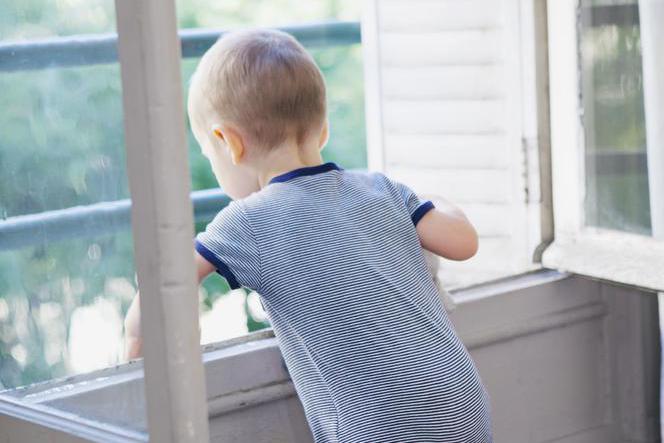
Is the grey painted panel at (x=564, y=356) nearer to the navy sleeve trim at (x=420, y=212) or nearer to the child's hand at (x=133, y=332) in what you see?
the navy sleeve trim at (x=420, y=212)

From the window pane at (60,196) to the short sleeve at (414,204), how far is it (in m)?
0.58

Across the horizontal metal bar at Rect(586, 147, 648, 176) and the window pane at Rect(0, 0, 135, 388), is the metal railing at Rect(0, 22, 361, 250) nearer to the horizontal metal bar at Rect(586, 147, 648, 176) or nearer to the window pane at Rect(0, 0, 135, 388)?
the window pane at Rect(0, 0, 135, 388)

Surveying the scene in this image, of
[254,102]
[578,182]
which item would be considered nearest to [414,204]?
[254,102]

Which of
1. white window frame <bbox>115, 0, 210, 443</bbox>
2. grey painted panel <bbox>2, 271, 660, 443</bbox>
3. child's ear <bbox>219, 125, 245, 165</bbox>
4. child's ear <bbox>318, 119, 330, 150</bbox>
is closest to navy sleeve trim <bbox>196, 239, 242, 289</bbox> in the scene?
child's ear <bbox>219, 125, 245, 165</bbox>

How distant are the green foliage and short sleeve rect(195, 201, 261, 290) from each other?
9.0 inches

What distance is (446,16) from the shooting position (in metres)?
2.71

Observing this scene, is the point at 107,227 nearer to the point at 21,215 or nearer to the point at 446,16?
the point at 21,215

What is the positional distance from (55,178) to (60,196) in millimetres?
24

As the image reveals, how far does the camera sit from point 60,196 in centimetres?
143

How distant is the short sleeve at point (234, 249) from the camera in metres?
1.64

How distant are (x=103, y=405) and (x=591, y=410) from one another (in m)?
1.54

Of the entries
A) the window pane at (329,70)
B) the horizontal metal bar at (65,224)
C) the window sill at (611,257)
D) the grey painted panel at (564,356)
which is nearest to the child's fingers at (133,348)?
the horizontal metal bar at (65,224)

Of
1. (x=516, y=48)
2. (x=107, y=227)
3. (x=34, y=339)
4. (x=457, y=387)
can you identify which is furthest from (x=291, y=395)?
(x=516, y=48)

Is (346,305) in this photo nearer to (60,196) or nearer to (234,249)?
(234,249)
